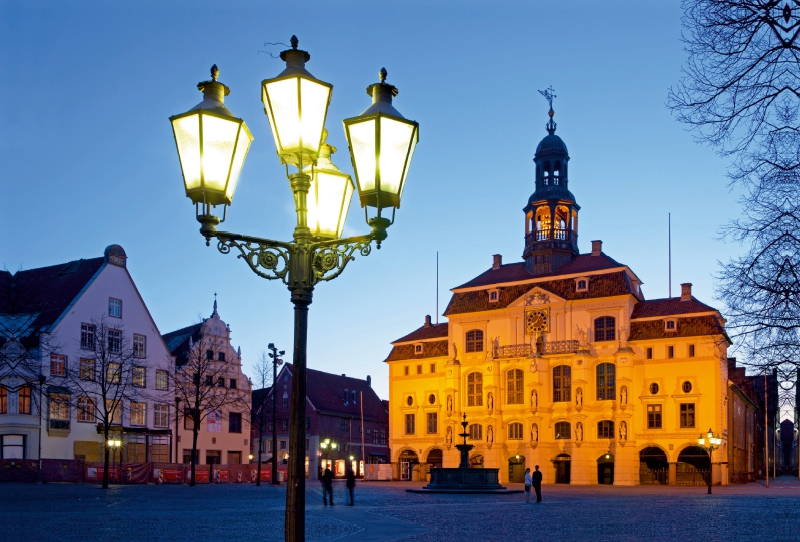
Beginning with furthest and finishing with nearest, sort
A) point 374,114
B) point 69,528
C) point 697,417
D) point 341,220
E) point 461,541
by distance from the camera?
point 697,417, point 69,528, point 461,541, point 341,220, point 374,114

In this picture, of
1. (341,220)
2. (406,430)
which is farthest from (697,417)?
(341,220)

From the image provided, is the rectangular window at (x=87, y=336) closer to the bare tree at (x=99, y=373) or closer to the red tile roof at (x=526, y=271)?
the bare tree at (x=99, y=373)

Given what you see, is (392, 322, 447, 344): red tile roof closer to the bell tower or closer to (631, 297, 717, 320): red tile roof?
the bell tower

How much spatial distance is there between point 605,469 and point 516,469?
22.4ft

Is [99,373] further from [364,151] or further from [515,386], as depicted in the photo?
[364,151]

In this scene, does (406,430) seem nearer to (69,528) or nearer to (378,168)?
(69,528)

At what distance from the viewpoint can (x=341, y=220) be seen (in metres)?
7.56

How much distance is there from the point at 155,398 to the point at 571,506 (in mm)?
42522

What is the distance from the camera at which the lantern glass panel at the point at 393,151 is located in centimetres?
636

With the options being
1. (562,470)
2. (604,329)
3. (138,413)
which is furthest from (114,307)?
(604,329)

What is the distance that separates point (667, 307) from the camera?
66.2 meters

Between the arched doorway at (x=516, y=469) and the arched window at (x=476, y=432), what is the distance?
3.00 m

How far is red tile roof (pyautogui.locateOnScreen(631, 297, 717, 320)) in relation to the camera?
6397 cm

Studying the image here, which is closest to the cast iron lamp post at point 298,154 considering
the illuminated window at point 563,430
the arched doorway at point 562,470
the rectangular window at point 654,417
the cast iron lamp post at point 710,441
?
the cast iron lamp post at point 710,441
